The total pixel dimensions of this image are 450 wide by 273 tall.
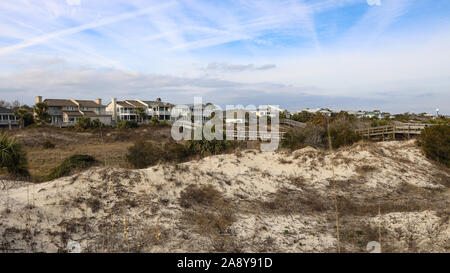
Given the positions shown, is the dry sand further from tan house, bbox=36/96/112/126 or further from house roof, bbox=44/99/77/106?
house roof, bbox=44/99/77/106

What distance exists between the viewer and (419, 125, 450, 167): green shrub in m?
17.2

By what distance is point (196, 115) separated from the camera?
1816 inches

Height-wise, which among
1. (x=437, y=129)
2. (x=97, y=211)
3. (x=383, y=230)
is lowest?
(x=383, y=230)

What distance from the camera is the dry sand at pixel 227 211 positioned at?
6.93 metres

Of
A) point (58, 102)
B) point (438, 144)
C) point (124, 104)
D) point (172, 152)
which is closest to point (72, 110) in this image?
point (58, 102)

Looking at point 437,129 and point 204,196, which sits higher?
point 437,129

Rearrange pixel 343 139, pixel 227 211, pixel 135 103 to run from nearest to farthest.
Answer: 1. pixel 227 211
2. pixel 343 139
3. pixel 135 103

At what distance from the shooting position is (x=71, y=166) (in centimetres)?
1441

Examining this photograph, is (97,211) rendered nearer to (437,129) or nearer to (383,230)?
(383,230)

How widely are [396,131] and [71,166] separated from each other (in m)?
26.8

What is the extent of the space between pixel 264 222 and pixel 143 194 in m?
4.38

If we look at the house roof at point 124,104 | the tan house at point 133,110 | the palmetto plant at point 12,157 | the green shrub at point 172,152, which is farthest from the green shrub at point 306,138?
the house roof at point 124,104

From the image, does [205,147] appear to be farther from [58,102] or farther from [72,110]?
[58,102]
